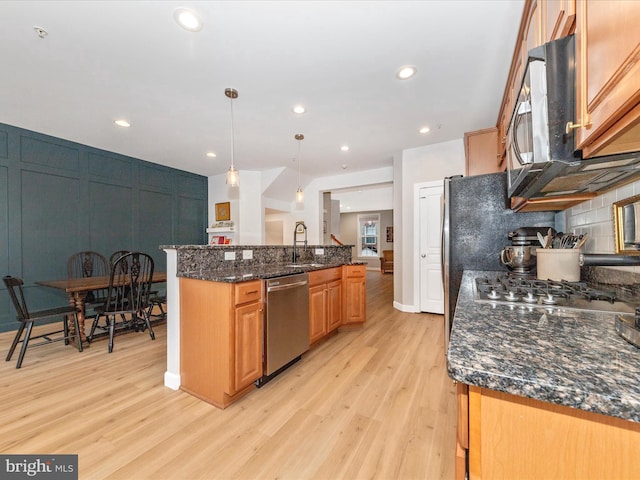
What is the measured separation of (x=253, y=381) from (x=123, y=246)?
383 cm

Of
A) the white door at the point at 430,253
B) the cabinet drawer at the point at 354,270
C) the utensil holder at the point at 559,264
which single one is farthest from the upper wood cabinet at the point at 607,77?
the white door at the point at 430,253

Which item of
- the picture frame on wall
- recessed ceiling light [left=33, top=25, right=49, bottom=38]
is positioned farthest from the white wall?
recessed ceiling light [left=33, top=25, right=49, bottom=38]

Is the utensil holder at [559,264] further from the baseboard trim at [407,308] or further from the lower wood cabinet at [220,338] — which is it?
the baseboard trim at [407,308]

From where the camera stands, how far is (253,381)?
198cm

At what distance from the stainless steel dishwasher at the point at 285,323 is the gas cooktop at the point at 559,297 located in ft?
4.65

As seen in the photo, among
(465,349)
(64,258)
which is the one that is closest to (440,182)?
(465,349)

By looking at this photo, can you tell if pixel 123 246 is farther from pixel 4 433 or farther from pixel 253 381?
pixel 253 381

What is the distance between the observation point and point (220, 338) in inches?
70.7

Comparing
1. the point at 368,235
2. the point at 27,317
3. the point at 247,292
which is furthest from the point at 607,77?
the point at 368,235

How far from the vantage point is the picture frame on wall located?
5.45m

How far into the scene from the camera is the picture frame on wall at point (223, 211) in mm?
5453

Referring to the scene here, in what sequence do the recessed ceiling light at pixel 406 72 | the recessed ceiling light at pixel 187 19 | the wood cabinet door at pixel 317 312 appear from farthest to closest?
the wood cabinet door at pixel 317 312 < the recessed ceiling light at pixel 406 72 < the recessed ceiling light at pixel 187 19

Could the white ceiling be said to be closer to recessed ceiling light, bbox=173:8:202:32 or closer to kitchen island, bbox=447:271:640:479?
recessed ceiling light, bbox=173:8:202:32

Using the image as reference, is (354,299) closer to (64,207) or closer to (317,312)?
(317,312)
